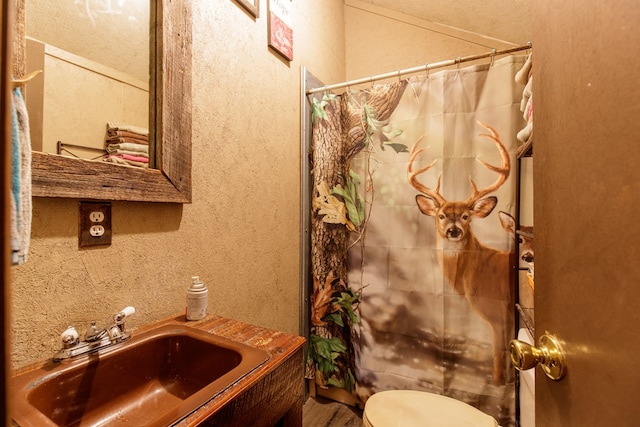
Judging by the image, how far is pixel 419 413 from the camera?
1.08 metres

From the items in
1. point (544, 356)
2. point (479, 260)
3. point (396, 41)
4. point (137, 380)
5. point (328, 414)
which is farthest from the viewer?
point (396, 41)

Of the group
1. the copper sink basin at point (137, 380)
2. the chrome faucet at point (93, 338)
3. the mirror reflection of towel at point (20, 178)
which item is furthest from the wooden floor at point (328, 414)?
the mirror reflection of towel at point (20, 178)

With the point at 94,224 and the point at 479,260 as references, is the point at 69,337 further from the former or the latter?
the point at 479,260

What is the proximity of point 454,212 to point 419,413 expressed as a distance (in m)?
0.89

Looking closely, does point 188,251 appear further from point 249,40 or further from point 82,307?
point 249,40

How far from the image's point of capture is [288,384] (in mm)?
737

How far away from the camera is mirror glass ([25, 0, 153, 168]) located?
70 cm

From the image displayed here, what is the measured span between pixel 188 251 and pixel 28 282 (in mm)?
410

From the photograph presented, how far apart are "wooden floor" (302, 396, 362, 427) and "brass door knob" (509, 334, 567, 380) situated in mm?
1374

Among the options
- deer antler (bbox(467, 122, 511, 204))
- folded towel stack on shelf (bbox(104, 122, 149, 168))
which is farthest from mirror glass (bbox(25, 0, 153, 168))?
deer antler (bbox(467, 122, 511, 204))

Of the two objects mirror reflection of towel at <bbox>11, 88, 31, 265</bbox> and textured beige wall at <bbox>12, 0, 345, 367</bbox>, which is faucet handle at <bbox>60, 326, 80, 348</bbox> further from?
mirror reflection of towel at <bbox>11, 88, 31, 265</bbox>

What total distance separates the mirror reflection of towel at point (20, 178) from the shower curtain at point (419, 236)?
1.33 m

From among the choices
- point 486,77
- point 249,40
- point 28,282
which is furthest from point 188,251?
point 486,77

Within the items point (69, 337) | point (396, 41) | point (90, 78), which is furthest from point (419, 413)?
point (396, 41)
